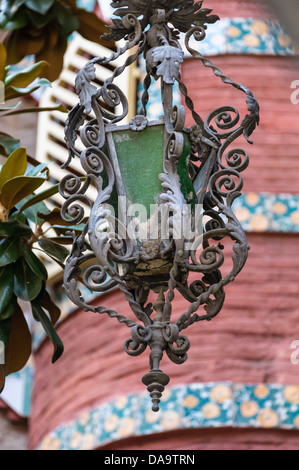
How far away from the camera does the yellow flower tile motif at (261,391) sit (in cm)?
491

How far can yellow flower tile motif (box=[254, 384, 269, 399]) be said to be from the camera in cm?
491

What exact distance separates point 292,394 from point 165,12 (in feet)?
7.90

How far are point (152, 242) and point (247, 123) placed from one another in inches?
21.7

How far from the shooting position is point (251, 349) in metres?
5.06

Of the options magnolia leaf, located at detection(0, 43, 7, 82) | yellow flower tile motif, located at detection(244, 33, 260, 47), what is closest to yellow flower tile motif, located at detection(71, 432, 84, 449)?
magnolia leaf, located at detection(0, 43, 7, 82)

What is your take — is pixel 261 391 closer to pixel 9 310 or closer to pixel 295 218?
pixel 295 218

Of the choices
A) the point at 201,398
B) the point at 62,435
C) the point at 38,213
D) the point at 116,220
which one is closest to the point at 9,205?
the point at 38,213

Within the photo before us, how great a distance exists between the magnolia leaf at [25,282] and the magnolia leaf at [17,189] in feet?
0.72

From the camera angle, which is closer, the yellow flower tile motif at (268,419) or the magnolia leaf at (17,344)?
the magnolia leaf at (17,344)

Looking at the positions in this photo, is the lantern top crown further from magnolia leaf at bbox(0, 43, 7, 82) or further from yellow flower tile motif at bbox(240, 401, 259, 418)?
yellow flower tile motif at bbox(240, 401, 259, 418)

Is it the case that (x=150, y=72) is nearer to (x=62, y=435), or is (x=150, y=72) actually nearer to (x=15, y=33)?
(x=15, y=33)

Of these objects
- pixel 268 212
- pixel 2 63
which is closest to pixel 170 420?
pixel 268 212

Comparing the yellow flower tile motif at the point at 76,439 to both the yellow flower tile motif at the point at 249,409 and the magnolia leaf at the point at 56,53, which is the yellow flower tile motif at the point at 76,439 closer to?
the yellow flower tile motif at the point at 249,409

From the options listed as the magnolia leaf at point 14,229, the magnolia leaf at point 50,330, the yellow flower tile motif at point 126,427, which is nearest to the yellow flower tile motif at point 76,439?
the yellow flower tile motif at point 126,427
